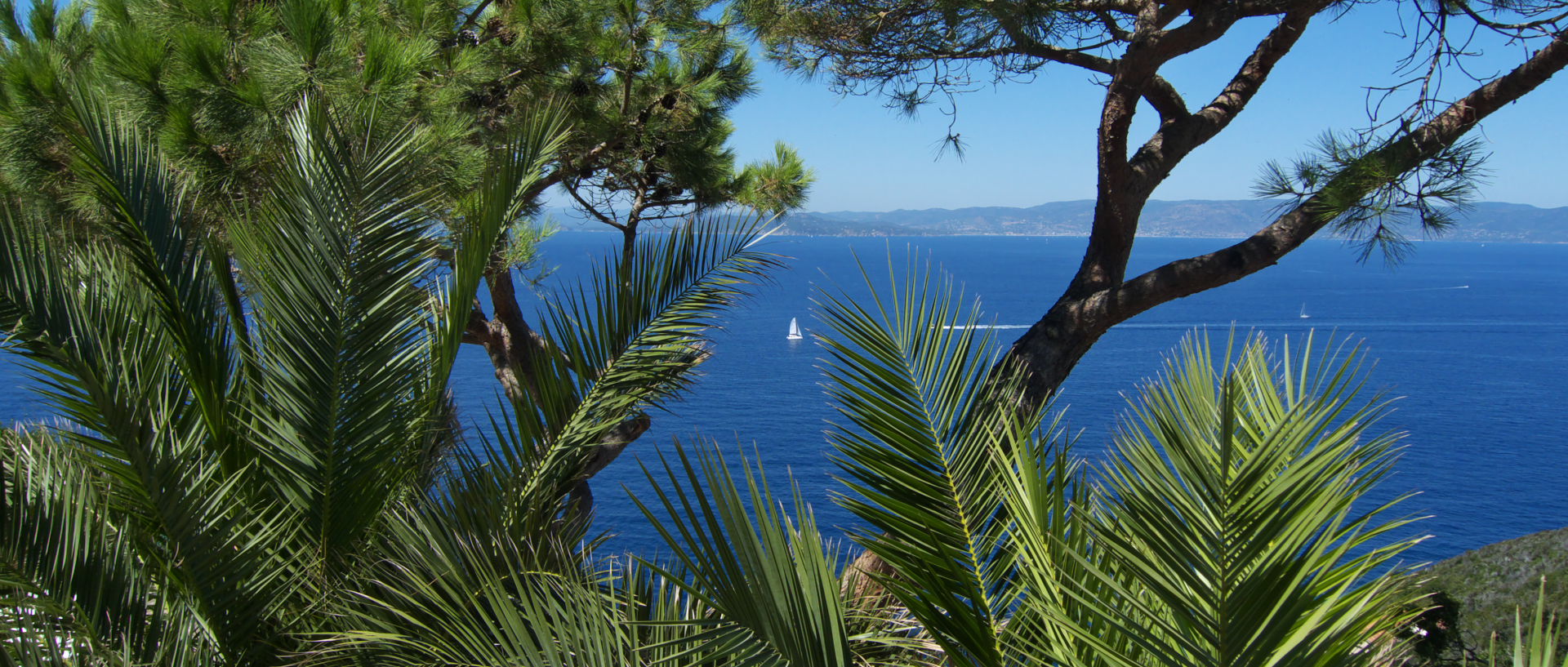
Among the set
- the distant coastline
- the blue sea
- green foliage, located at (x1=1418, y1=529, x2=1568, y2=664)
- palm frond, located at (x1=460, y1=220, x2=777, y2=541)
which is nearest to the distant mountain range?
the distant coastline

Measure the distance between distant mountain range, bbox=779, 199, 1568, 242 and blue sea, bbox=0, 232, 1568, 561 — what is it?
34.6 m

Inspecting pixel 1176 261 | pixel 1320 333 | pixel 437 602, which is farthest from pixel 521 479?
pixel 1320 333

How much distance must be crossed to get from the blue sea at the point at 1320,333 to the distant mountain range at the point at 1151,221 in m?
34.6

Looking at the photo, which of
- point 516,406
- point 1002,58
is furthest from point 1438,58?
point 516,406

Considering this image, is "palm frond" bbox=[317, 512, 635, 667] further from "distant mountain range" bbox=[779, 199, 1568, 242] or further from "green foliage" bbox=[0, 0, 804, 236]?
"distant mountain range" bbox=[779, 199, 1568, 242]

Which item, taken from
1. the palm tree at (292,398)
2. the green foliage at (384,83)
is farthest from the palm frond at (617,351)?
the green foliage at (384,83)

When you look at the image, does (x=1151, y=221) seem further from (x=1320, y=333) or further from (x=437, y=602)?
(x=437, y=602)

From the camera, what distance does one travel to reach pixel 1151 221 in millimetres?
163125

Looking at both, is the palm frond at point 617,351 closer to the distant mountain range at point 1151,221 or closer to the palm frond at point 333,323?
the palm frond at point 333,323

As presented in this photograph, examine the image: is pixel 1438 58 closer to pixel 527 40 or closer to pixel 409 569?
pixel 527 40

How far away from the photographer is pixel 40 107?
4582 millimetres

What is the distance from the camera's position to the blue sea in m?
21.9

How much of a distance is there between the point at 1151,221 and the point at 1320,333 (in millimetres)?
118403

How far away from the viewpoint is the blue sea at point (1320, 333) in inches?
863
